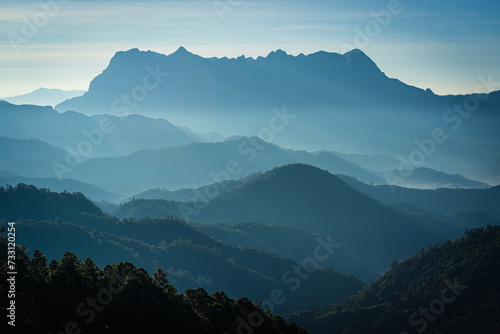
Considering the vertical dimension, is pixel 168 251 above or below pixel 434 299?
above

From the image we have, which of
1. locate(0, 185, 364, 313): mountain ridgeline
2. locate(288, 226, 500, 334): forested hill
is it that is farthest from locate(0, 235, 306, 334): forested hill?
locate(0, 185, 364, 313): mountain ridgeline

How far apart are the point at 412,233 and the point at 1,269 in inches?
6878

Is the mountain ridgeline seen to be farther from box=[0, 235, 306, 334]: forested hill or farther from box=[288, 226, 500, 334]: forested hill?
box=[0, 235, 306, 334]: forested hill

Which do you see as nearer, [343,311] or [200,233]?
[343,311]

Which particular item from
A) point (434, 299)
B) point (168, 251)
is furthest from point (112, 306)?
point (168, 251)

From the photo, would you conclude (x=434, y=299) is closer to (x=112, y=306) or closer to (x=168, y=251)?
(x=168, y=251)

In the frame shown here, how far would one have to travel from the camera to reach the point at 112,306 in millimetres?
40719

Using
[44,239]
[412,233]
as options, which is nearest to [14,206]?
[44,239]

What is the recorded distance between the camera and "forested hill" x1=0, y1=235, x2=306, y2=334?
125 ft

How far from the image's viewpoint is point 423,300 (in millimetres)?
89438

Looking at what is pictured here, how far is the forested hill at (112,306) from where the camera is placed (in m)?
38.2

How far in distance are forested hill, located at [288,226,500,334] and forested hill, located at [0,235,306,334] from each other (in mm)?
47182

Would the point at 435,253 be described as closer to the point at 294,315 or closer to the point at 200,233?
the point at 294,315

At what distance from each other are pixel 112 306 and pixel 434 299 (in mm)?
66617
